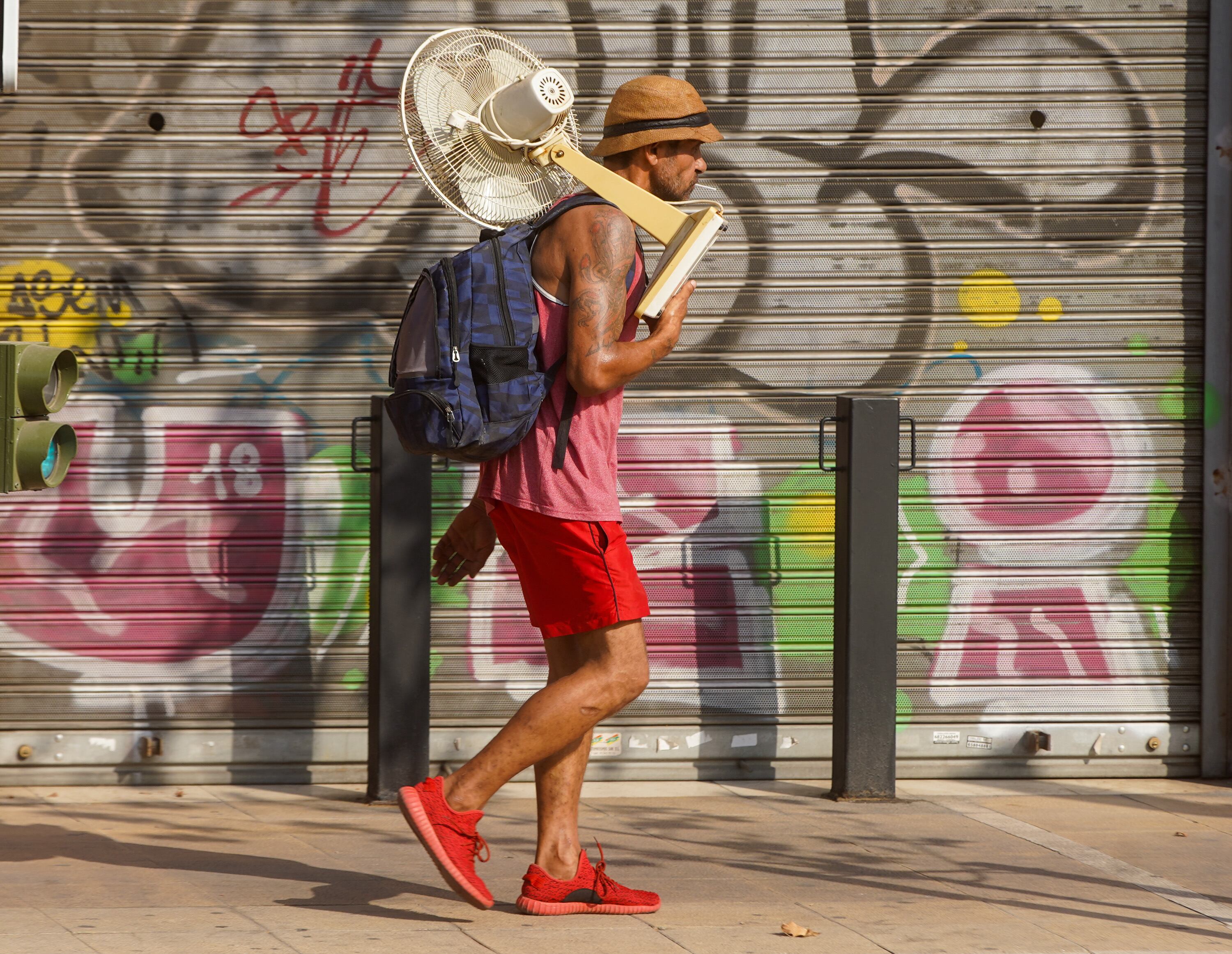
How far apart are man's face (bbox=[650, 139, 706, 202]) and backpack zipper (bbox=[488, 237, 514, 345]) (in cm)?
55

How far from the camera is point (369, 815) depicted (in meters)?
5.63

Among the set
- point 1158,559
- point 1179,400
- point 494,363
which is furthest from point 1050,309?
point 494,363

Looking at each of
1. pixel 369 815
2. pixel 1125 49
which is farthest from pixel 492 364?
pixel 1125 49

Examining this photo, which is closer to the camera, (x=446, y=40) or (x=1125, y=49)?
(x=446, y=40)

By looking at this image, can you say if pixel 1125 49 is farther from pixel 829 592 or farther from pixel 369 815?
pixel 369 815

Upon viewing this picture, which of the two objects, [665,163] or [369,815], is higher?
[665,163]

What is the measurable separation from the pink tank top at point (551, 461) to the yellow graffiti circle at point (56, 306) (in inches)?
109

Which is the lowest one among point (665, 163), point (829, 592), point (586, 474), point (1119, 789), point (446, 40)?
point (1119, 789)

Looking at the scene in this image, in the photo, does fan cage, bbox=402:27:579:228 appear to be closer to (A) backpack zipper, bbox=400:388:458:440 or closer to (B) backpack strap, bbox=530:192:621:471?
(B) backpack strap, bbox=530:192:621:471

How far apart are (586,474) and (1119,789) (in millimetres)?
3431

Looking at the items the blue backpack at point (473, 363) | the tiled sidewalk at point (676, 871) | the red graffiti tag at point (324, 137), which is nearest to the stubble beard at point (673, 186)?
the blue backpack at point (473, 363)

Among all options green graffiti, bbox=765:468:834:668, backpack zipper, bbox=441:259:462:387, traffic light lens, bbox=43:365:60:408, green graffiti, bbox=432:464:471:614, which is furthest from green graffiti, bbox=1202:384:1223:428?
traffic light lens, bbox=43:365:60:408

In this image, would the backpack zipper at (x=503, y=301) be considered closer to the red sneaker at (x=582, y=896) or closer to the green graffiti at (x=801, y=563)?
the red sneaker at (x=582, y=896)

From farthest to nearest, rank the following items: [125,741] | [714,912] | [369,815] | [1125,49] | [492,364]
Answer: [1125,49], [125,741], [369,815], [714,912], [492,364]
